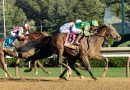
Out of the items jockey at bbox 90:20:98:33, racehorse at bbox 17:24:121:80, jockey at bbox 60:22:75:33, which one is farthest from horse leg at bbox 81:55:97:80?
jockey at bbox 90:20:98:33

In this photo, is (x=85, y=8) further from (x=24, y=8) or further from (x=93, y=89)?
(x=93, y=89)

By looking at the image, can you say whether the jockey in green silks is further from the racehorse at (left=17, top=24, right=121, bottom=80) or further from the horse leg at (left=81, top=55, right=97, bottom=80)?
the horse leg at (left=81, top=55, right=97, bottom=80)

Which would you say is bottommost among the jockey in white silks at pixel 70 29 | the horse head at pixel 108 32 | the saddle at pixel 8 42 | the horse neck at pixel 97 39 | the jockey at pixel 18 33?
the saddle at pixel 8 42

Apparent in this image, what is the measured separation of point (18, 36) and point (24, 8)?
224ft

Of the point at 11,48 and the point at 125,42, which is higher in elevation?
the point at 11,48

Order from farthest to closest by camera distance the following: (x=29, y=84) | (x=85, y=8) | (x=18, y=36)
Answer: (x=85, y=8)
(x=18, y=36)
(x=29, y=84)

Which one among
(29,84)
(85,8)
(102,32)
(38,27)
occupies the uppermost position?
(102,32)

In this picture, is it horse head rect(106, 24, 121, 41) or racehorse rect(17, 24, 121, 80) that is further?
horse head rect(106, 24, 121, 41)

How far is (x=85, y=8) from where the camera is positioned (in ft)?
206

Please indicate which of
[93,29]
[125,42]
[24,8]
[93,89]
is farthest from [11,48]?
[24,8]

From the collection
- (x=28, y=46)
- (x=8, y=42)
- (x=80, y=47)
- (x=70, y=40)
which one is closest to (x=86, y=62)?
(x=80, y=47)

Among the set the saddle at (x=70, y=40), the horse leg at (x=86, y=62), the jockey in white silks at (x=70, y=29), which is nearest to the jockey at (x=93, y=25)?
the jockey in white silks at (x=70, y=29)

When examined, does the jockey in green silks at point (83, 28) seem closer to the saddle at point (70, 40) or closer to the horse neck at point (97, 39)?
the saddle at point (70, 40)

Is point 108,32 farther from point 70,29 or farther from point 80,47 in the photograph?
point 70,29
